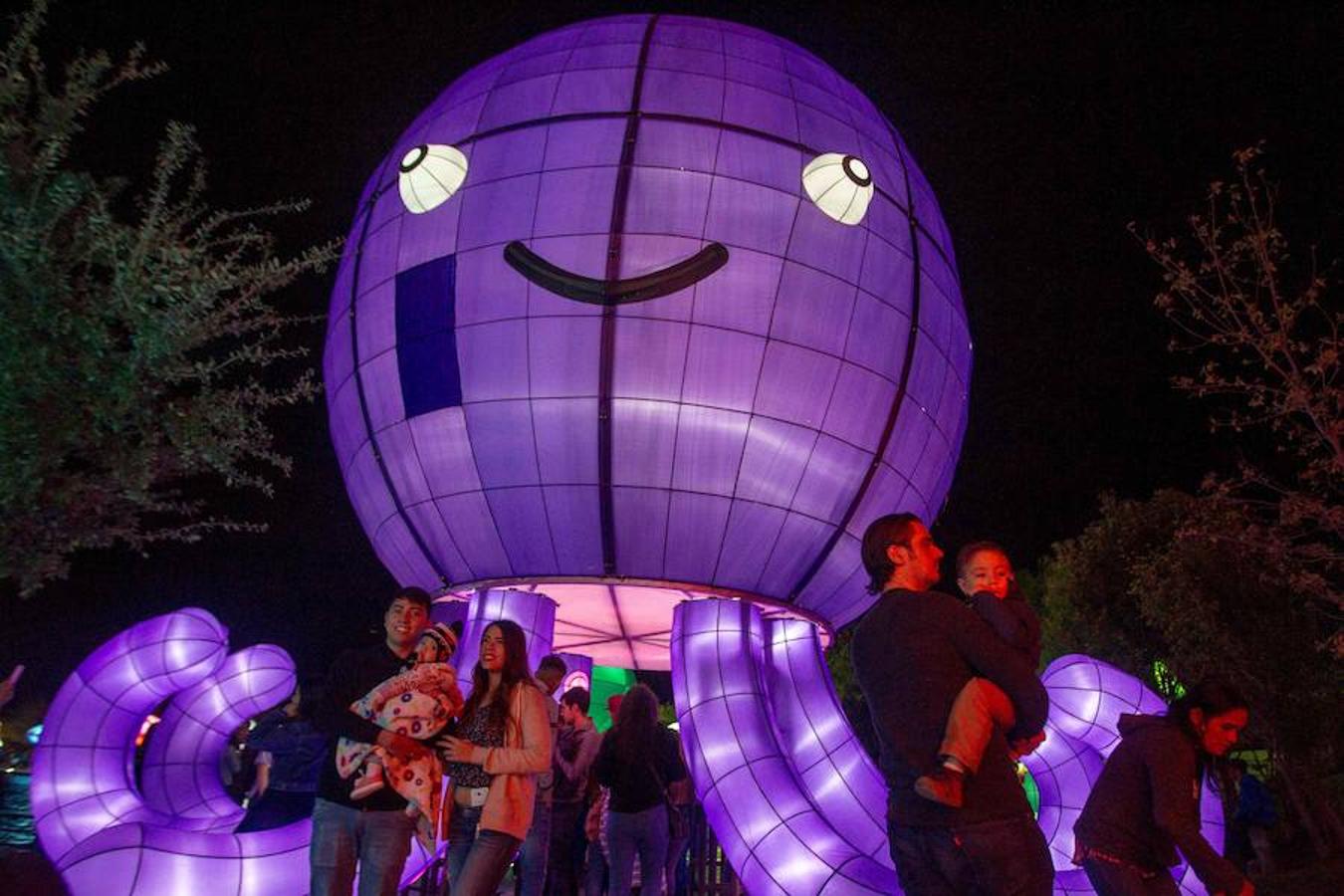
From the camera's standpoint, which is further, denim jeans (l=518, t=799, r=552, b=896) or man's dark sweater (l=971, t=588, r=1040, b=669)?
denim jeans (l=518, t=799, r=552, b=896)

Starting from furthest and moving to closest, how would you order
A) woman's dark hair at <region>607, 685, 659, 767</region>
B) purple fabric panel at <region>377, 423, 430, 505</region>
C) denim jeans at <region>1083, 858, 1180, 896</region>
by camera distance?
purple fabric panel at <region>377, 423, 430, 505</region>
woman's dark hair at <region>607, 685, 659, 767</region>
denim jeans at <region>1083, 858, 1180, 896</region>

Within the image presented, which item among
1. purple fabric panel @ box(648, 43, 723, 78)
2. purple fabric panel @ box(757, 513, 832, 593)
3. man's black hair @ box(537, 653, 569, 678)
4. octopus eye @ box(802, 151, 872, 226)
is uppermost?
purple fabric panel @ box(648, 43, 723, 78)

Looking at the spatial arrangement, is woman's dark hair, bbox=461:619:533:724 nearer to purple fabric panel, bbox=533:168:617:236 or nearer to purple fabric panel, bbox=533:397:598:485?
purple fabric panel, bbox=533:397:598:485

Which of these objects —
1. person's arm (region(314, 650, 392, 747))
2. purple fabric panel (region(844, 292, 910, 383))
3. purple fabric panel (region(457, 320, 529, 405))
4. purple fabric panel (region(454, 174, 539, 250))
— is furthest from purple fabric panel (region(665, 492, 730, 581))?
person's arm (region(314, 650, 392, 747))

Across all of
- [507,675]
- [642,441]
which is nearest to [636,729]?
[642,441]

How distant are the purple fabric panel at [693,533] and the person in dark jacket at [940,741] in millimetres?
3686

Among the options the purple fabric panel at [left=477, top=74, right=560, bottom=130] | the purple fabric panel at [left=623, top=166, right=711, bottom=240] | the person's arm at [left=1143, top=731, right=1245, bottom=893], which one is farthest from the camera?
the purple fabric panel at [left=477, top=74, right=560, bottom=130]

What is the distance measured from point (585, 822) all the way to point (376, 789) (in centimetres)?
381

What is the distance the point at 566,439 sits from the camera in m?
6.82

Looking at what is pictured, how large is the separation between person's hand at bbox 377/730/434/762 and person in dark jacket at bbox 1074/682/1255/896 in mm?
2694

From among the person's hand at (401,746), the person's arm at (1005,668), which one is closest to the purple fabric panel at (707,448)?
the person's hand at (401,746)

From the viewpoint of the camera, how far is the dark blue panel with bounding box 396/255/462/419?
7043 mm

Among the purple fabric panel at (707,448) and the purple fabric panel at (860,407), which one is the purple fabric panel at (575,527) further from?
the purple fabric panel at (860,407)

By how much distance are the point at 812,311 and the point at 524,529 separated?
243 cm
